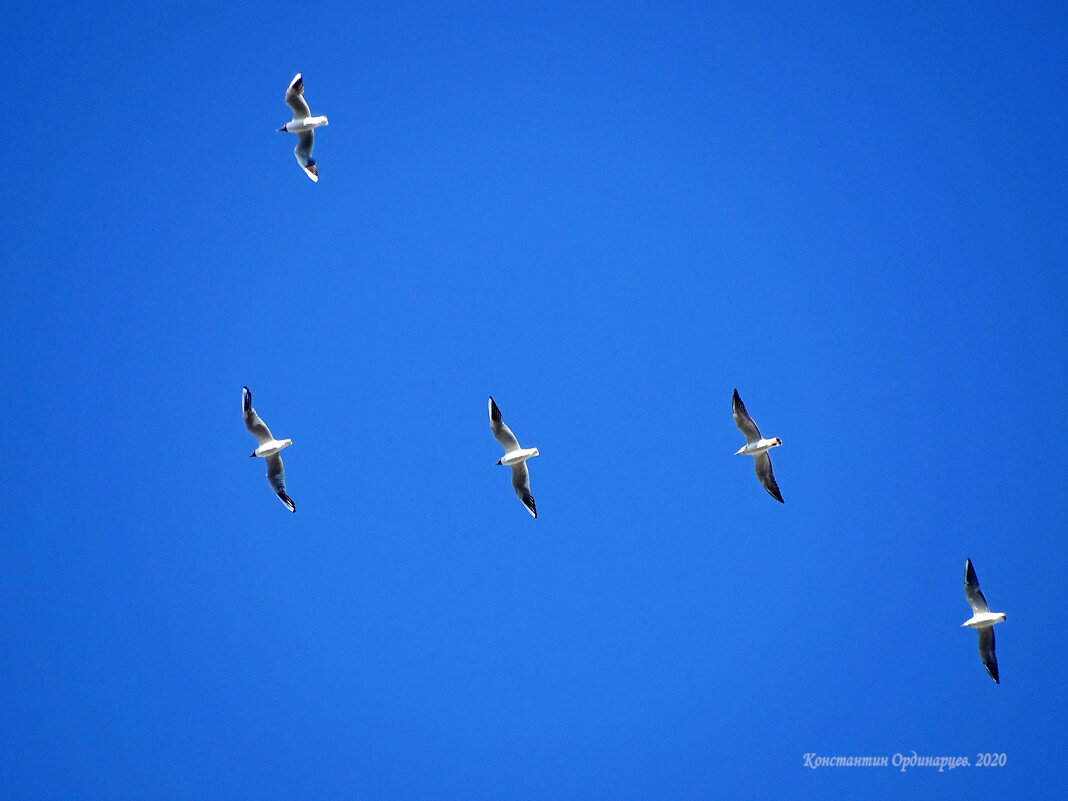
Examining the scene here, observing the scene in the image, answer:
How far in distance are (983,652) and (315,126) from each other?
2250cm

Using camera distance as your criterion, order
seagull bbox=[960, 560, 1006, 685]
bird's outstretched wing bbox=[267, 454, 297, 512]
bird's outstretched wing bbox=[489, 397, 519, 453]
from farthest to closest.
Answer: bird's outstretched wing bbox=[267, 454, 297, 512] < seagull bbox=[960, 560, 1006, 685] < bird's outstretched wing bbox=[489, 397, 519, 453]

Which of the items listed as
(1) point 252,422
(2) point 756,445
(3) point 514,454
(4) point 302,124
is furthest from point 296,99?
(2) point 756,445

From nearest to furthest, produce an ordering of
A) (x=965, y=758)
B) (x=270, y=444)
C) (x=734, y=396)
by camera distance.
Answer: (x=734, y=396), (x=270, y=444), (x=965, y=758)

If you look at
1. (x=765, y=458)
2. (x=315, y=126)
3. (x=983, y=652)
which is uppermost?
(x=315, y=126)

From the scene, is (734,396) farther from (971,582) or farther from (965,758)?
(965,758)

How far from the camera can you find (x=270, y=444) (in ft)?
87.0

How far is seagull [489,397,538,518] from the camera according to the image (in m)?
25.2

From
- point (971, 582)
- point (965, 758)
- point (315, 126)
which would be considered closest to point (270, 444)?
point (315, 126)

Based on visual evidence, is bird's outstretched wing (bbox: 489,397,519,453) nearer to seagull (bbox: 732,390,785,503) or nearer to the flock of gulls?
the flock of gulls

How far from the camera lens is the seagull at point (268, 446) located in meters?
25.9

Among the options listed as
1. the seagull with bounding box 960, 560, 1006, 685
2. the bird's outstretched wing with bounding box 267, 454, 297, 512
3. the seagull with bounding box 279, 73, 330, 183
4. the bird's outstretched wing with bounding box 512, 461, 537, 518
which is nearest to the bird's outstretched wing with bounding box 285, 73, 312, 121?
the seagull with bounding box 279, 73, 330, 183

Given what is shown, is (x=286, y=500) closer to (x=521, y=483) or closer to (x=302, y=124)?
(x=521, y=483)

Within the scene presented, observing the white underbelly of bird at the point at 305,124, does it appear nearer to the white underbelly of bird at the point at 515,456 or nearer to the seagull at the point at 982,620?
the white underbelly of bird at the point at 515,456

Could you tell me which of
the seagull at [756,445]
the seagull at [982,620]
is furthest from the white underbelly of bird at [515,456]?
the seagull at [982,620]
